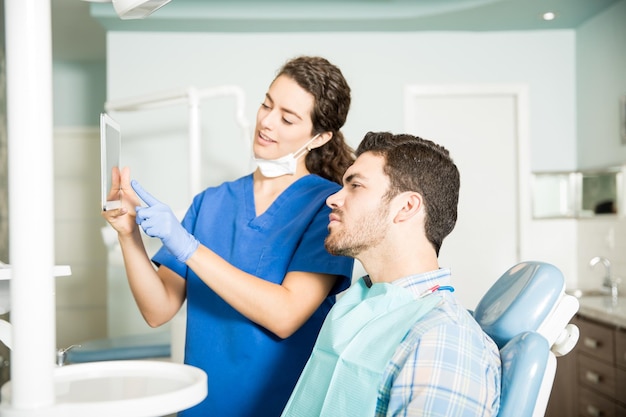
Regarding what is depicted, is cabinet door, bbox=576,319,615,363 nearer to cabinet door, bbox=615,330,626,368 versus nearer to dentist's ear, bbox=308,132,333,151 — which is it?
cabinet door, bbox=615,330,626,368

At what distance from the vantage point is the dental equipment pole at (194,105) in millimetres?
2896

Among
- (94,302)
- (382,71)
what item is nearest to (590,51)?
(382,71)

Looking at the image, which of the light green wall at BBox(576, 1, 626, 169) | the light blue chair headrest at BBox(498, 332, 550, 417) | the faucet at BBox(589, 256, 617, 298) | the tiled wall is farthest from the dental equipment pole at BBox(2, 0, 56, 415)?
the tiled wall

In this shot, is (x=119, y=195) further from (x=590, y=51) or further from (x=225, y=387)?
(x=590, y=51)

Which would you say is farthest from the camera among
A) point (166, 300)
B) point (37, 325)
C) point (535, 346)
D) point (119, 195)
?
point (166, 300)

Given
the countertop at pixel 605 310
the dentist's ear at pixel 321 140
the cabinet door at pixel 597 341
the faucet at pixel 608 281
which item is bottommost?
the cabinet door at pixel 597 341

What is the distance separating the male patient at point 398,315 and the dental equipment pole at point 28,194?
58cm

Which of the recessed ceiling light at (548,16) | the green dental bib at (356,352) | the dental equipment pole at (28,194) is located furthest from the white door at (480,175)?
the dental equipment pole at (28,194)

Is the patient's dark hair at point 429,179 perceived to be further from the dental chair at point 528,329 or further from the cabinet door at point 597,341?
the cabinet door at point 597,341

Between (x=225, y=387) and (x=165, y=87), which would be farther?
(x=165, y=87)

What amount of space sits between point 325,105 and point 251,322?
0.50 metres

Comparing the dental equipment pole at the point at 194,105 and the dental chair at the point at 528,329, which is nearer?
the dental chair at the point at 528,329

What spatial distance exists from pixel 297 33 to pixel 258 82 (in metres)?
0.37

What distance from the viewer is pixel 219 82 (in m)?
4.06
